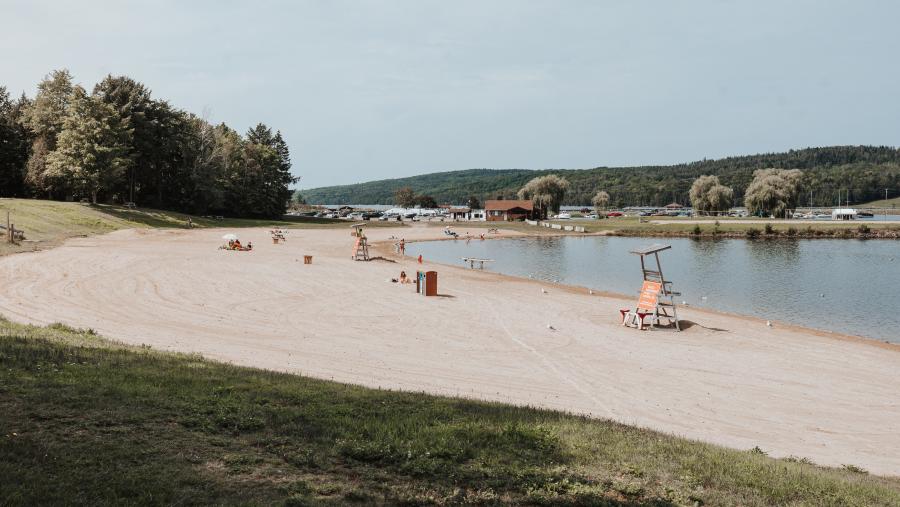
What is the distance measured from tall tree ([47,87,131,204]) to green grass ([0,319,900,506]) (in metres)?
60.5

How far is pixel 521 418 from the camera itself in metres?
8.63

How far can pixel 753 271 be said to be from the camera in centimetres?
4428

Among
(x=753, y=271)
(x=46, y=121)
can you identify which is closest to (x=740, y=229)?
(x=753, y=271)

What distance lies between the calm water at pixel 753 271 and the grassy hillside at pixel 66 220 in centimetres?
2721

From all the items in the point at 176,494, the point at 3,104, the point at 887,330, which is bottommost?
the point at 887,330

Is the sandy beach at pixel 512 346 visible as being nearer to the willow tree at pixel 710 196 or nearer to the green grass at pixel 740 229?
the green grass at pixel 740 229

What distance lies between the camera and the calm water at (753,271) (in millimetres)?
28812

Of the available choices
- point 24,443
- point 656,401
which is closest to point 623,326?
point 656,401

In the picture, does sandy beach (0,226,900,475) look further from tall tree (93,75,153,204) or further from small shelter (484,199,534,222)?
small shelter (484,199,534,222)

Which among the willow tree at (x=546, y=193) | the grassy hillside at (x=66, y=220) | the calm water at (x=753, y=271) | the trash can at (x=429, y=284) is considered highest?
the willow tree at (x=546, y=193)

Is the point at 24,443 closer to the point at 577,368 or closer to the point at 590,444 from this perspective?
the point at 590,444

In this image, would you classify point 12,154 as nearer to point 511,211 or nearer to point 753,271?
point 753,271

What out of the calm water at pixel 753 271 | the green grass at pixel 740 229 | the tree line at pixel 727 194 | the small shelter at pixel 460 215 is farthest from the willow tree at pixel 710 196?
the calm water at pixel 753 271

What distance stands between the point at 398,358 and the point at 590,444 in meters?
8.32
